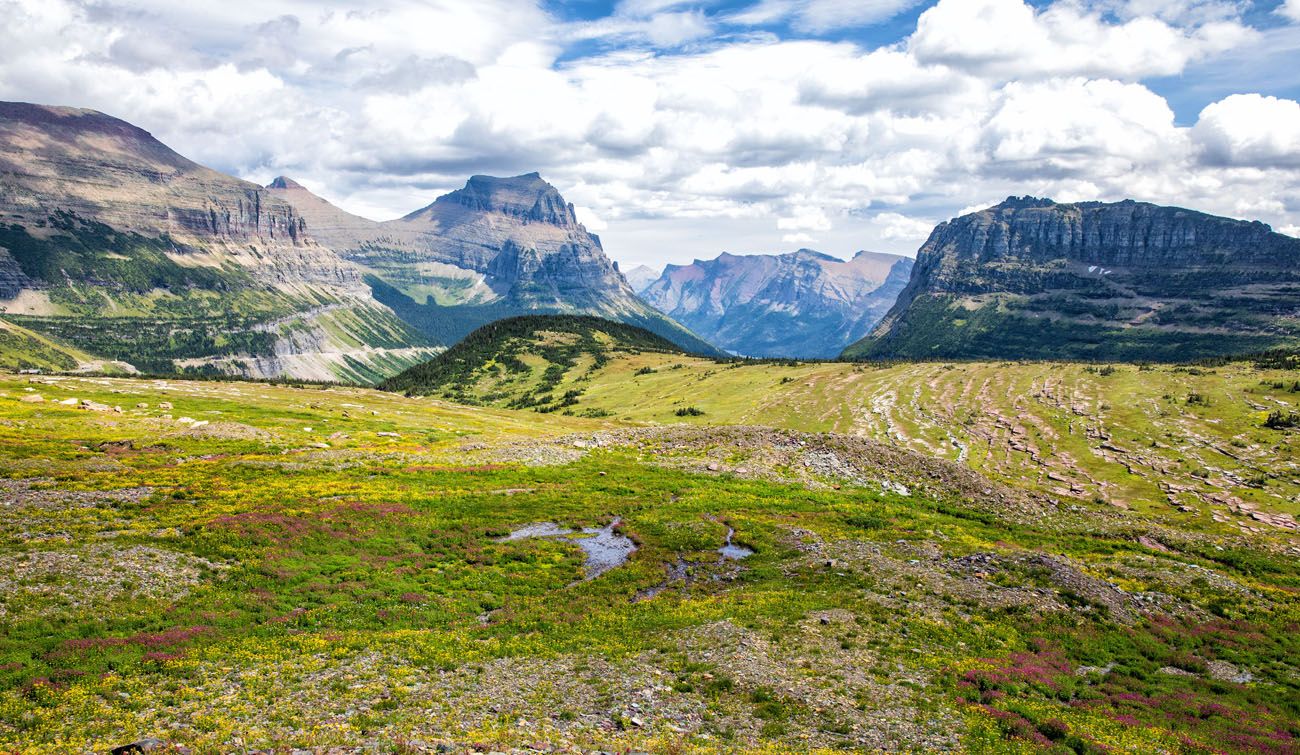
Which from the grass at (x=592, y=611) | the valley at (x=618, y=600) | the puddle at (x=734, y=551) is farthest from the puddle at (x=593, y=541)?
the puddle at (x=734, y=551)

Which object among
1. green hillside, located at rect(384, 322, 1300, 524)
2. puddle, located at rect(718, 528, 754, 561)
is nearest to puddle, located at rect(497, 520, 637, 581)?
puddle, located at rect(718, 528, 754, 561)

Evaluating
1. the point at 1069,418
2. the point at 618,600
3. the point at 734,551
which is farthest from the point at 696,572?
the point at 1069,418

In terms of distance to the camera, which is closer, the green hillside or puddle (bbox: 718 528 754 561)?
puddle (bbox: 718 528 754 561)

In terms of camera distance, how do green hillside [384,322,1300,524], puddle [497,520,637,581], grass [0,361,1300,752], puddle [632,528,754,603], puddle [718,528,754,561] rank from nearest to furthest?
grass [0,361,1300,752]
puddle [632,528,754,603]
puddle [497,520,637,581]
puddle [718,528,754,561]
green hillside [384,322,1300,524]

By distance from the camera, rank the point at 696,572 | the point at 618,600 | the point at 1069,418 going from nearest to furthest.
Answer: the point at 618,600
the point at 696,572
the point at 1069,418

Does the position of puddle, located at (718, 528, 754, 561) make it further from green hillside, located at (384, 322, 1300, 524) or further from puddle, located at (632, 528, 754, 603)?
green hillside, located at (384, 322, 1300, 524)

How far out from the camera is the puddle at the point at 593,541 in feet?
151

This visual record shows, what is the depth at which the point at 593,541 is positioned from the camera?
171ft

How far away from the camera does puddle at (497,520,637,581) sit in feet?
151

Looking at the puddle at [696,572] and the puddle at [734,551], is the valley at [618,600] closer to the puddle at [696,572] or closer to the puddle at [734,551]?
the puddle at [696,572]

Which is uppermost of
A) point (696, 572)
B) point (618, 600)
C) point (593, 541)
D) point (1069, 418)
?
point (1069, 418)

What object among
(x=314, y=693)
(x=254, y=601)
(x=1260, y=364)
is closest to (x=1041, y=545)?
(x=314, y=693)

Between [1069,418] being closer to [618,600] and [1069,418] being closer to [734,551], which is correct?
[734,551]

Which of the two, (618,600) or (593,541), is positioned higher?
(618,600)
